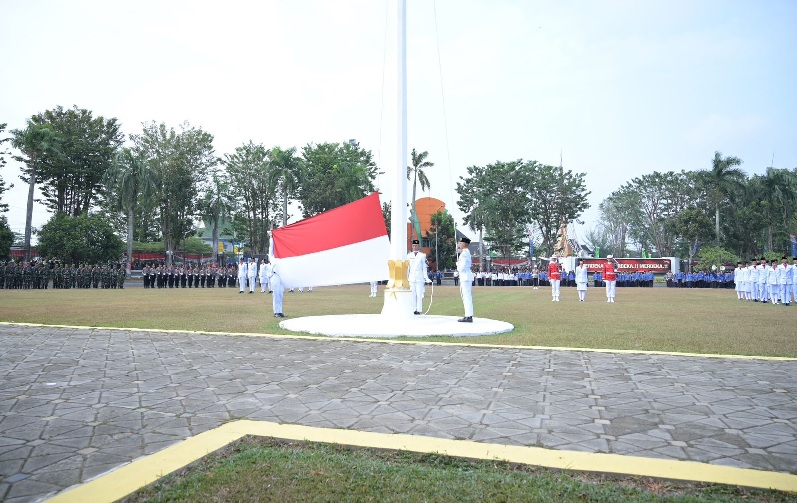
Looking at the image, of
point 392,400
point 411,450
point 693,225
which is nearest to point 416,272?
point 392,400

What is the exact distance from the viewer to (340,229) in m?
12.1

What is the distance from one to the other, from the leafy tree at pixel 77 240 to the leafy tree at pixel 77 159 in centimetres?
784

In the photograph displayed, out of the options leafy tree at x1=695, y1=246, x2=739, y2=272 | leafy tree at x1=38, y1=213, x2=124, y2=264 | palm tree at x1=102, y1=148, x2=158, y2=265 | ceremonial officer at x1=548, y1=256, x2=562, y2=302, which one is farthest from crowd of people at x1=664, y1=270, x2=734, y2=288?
leafy tree at x1=38, y1=213, x2=124, y2=264

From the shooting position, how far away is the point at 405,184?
1173 cm

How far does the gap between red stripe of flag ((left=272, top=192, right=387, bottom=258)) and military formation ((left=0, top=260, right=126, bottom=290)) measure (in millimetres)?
27518

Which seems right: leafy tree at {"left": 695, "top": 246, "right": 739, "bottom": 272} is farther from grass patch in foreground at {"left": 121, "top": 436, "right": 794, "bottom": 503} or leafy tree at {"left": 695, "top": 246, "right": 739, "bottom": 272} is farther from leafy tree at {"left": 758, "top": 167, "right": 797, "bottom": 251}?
grass patch in foreground at {"left": 121, "top": 436, "right": 794, "bottom": 503}

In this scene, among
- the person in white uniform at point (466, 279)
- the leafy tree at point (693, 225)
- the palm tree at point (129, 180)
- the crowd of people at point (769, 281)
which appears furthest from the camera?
the leafy tree at point (693, 225)

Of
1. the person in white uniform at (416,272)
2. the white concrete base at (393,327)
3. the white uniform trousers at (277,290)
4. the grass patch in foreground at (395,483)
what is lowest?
the grass patch in foreground at (395,483)

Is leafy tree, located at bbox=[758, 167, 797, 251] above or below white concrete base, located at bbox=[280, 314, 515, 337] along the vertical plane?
above

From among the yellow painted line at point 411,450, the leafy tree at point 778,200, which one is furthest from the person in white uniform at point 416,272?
the leafy tree at point 778,200

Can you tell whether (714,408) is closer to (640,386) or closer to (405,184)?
(640,386)

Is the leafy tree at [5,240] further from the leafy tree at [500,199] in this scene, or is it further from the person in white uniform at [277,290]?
the leafy tree at [500,199]

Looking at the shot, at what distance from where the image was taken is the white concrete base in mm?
10195

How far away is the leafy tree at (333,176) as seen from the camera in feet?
172
